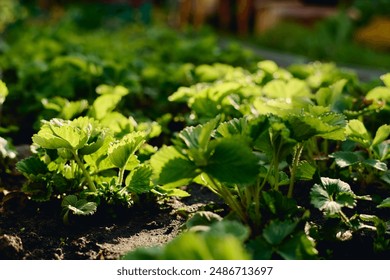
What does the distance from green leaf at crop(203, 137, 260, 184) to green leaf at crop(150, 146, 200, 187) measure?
0.13ft

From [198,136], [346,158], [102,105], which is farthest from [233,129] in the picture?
[102,105]

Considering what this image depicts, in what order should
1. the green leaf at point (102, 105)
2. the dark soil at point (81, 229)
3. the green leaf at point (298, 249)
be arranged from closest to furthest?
the green leaf at point (298, 249) < the dark soil at point (81, 229) < the green leaf at point (102, 105)

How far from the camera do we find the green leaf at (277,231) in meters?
1.40

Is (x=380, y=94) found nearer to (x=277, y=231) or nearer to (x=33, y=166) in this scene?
(x=277, y=231)

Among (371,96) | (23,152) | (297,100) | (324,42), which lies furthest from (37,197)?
(324,42)

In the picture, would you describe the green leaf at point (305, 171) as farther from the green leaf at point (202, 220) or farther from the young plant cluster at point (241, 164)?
the green leaf at point (202, 220)

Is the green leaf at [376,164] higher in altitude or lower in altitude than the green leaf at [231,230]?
lower

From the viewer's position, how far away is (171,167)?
4.63ft

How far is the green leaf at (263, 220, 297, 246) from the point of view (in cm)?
140

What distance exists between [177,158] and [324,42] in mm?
4209

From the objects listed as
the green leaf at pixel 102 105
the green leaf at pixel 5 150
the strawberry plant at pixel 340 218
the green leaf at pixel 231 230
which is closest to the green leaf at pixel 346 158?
the strawberry plant at pixel 340 218

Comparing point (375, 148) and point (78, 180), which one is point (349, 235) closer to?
point (375, 148)

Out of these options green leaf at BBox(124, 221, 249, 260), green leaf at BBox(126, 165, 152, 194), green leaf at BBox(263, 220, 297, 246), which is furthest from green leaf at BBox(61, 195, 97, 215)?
green leaf at BBox(124, 221, 249, 260)

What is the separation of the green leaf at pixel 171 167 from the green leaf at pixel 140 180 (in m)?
0.36
